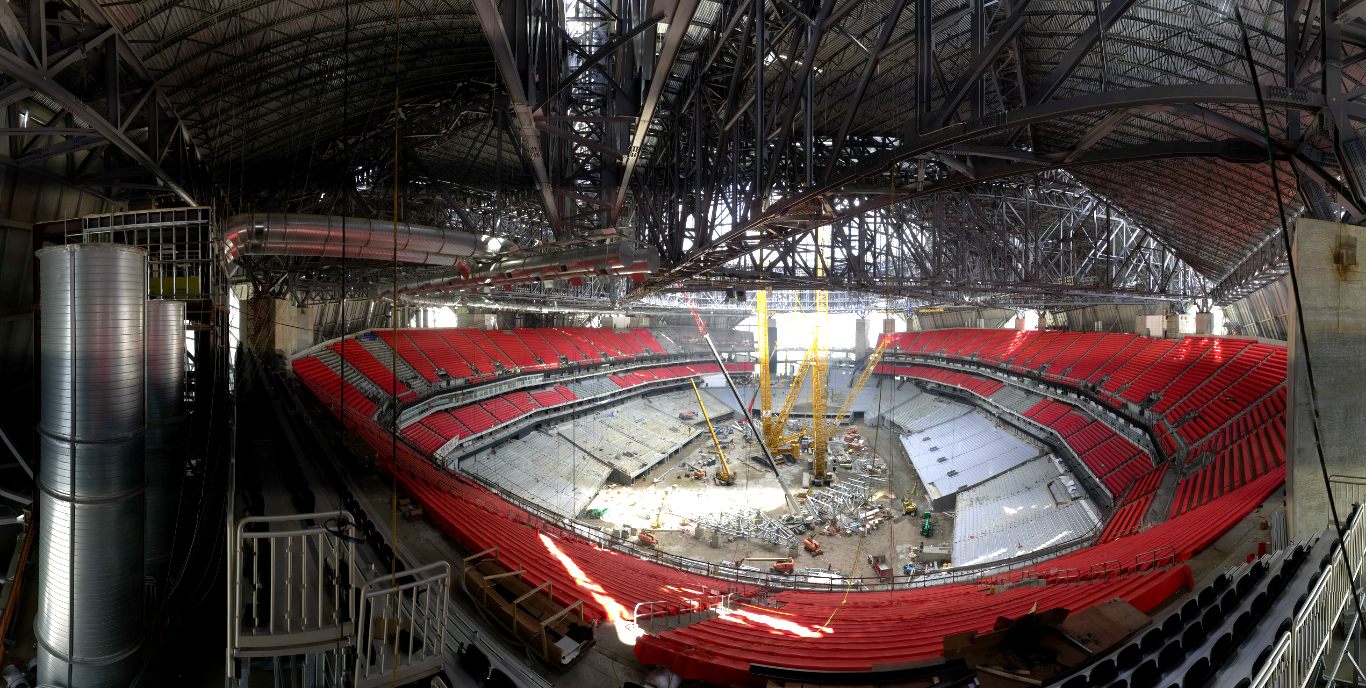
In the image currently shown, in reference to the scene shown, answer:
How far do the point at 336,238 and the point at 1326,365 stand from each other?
47.6ft

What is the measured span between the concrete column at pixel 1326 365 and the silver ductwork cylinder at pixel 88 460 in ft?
40.2

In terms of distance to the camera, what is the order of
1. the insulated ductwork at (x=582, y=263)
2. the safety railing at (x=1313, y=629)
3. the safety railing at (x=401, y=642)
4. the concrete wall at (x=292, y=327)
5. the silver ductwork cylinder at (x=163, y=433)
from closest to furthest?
1. the safety railing at (x=1313, y=629)
2. the safety railing at (x=401, y=642)
3. the silver ductwork cylinder at (x=163, y=433)
4. the insulated ductwork at (x=582, y=263)
5. the concrete wall at (x=292, y=327)

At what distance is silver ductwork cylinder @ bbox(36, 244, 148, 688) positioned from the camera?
4910 millimetres

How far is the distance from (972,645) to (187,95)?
13.3m

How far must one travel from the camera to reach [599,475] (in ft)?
80.7

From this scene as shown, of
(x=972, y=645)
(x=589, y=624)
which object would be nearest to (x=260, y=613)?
(x=589, y=624)

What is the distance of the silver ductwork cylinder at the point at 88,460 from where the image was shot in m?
4.91

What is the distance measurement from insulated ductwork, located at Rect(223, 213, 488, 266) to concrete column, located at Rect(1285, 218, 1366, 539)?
1191 cm

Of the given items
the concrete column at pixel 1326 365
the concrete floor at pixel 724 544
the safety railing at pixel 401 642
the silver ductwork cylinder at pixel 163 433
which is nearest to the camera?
the safety railing at pixel 401 642

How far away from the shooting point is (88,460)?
500 centimetres

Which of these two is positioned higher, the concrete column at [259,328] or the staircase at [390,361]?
the concrete column at [259,328]

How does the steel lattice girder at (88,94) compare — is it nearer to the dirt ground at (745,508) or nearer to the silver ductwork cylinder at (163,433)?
the silver ductwork cylinder at (163,433)

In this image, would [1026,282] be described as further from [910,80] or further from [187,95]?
[187,95]

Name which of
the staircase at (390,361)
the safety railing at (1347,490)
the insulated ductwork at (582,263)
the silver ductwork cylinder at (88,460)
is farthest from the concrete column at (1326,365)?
the staircase at (390,361)
